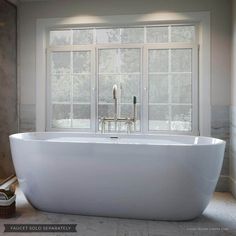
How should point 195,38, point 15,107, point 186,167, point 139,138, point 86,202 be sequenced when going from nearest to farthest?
1. point 186,167
2. point 86,202
3. point 139,138
4. point 195,38
5. point 15,107

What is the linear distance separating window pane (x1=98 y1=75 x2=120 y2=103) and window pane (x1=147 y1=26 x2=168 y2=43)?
0.71m

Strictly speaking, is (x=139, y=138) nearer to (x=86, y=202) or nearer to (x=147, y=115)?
(x=147, y=115)

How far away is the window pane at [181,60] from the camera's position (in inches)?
145

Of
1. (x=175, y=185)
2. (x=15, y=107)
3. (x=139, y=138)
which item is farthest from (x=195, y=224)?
(x=15, y=107)

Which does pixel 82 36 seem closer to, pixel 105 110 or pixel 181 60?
pixel 105 110

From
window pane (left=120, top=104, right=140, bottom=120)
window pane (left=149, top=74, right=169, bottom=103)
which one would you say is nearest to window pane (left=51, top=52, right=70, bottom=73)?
window pane (left=120, top=104, right=140, bottom=120)

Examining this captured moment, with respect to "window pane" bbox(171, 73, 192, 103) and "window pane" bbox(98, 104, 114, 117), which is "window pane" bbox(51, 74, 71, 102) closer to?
"window pane" bbox(98, 104, 114, 117)

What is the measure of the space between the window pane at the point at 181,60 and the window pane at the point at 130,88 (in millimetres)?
513

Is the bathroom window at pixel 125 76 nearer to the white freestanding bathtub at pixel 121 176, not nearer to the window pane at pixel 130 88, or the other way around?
the window pane at pixel 130 88

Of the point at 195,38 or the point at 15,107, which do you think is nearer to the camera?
the point at 195,38

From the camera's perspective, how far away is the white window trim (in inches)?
138

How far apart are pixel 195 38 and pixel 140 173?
2074 millimetres

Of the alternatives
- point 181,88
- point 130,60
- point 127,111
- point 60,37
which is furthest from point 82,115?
point 181,88

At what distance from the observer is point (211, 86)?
3.52 m
